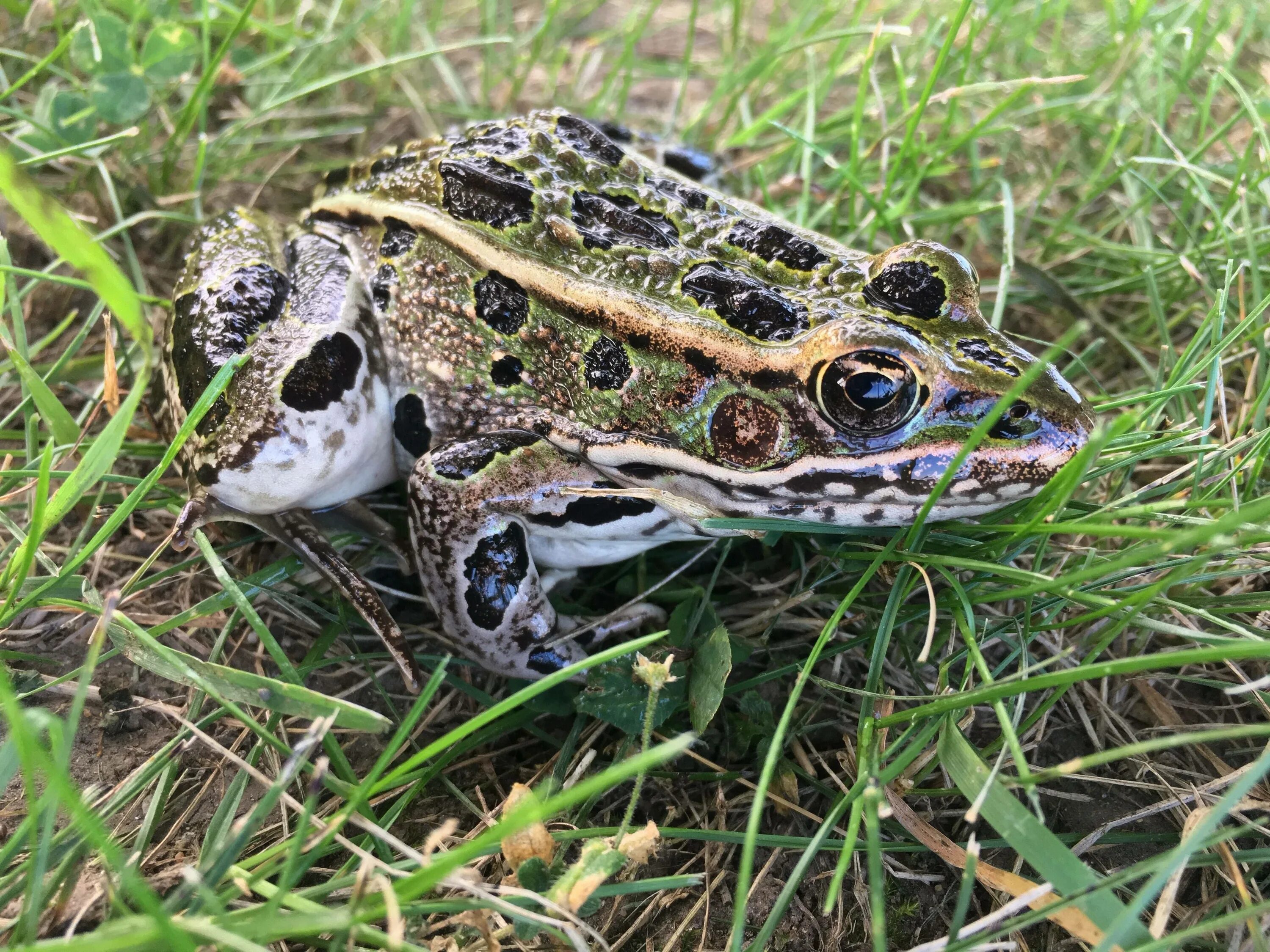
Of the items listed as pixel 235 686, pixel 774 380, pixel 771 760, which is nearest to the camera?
pixel 771 760

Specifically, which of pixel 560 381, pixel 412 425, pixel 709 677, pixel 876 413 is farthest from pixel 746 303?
pixel 412 425

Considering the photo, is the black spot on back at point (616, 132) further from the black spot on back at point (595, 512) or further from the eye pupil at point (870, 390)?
the eye pupil at point (870, 390)

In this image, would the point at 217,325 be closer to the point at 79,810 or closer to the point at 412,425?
the point at 412,425

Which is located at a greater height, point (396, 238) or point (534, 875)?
point (396, 238)

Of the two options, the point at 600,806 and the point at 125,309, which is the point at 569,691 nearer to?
the point at 600,806

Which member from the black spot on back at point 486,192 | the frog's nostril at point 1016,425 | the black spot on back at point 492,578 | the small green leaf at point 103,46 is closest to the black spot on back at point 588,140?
the black spot on back at point 486,192

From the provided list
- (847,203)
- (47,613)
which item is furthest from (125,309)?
(847,203)
